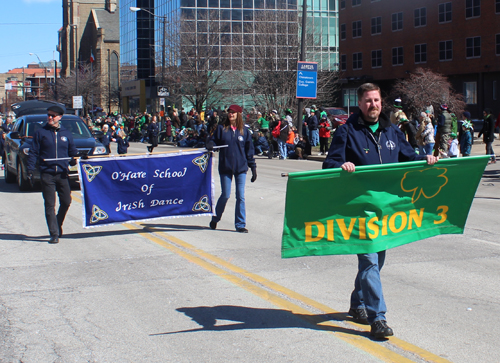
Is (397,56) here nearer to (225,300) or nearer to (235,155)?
(235,155)

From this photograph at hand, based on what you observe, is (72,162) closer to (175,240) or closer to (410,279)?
(175,240)

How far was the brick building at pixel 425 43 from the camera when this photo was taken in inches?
1859

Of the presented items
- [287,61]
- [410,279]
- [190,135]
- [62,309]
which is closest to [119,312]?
[62,309]

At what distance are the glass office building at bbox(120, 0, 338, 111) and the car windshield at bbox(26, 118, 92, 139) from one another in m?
24.3

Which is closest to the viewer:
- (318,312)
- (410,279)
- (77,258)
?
(318,312)

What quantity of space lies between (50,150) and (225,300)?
4346 millimetres

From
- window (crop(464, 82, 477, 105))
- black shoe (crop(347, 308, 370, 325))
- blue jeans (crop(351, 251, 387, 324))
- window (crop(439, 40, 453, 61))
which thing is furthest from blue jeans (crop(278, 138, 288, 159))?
window (crop(439, 40, 453, 61))

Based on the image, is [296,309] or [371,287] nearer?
[371,287]

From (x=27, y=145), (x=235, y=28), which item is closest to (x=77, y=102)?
(x=235, y=28)

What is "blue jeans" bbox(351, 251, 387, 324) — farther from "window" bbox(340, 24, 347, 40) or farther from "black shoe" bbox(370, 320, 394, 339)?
"window" bbox(340, 24, 347, 40)

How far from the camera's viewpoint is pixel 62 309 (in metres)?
5.66

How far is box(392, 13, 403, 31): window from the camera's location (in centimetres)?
5431

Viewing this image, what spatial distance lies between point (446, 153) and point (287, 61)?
22.1 m

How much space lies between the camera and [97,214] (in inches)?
354
